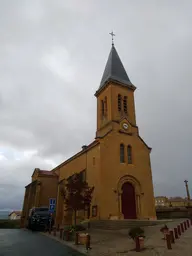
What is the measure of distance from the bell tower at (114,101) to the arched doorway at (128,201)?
6.78 metres

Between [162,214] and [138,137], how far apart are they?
1088 cm

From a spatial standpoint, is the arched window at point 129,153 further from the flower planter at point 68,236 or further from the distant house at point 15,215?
the distant house at point 15,215

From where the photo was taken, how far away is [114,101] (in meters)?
26.8

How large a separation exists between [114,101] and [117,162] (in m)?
8.11

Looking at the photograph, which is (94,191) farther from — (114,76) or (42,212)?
(114,76)

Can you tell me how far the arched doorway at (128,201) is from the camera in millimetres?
21953

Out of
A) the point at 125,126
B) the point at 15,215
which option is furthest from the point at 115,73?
the point at 15,215

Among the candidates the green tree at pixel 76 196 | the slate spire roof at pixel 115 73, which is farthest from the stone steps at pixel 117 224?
the slate spire roof at pixel 115 73

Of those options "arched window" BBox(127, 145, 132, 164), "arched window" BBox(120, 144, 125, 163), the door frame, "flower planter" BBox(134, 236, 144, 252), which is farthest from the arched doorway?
"flower planter" BBox(134, 236, 144, 252)

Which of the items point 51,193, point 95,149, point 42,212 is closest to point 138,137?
point 95,149

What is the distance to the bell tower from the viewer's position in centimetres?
2603

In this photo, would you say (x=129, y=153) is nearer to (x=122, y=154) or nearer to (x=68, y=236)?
(x=122, y=154)

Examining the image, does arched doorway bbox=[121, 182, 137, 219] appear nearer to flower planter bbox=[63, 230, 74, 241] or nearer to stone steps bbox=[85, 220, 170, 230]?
stone steps bbox=[85, 220, 170, 230]

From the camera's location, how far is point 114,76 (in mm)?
28797
